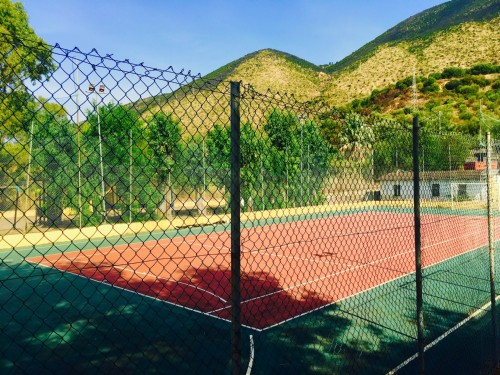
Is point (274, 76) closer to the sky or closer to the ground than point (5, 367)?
closer to the sky

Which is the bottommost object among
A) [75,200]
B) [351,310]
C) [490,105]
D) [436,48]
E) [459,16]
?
[351,310]

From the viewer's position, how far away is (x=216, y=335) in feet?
22.5

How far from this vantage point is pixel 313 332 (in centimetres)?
682

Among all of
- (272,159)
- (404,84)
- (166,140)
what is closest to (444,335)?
(166,140)

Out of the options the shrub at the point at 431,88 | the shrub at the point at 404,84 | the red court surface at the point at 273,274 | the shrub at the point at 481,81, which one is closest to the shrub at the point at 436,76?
the shrub at the point at 431,88

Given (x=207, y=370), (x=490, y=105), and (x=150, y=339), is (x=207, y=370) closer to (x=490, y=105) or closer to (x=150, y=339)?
(x=150, y=339)

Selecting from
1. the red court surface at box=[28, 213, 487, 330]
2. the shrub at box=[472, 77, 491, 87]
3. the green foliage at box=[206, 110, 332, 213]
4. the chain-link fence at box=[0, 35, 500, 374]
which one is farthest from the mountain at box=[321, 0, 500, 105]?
the chain-link fence at box=[0, 35, 500, 374]

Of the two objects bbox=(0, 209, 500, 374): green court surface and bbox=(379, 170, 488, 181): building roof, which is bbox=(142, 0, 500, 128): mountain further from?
bbox=(0, 209, 500, 374): green court surface

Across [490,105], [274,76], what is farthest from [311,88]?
[490,105]

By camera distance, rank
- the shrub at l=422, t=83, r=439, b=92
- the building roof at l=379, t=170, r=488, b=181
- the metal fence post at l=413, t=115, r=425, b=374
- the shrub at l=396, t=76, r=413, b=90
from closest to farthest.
Answer: the metal fence post at l=413, t=115, r=425, b=374
the building roof at l=379, t=170, r=488, b=181
the shrub at l=422, t=83, r=439, b=92
the shrub at l=396, t=76, r=413, b=90

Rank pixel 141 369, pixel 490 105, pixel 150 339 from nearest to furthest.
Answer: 1. pixel 141 369
2. pixel 150 339
3. pixel 490 105

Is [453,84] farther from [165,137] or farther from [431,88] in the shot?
[165,137]

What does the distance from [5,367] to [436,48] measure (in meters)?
99.6

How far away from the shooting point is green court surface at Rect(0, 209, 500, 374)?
5.66m
